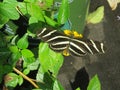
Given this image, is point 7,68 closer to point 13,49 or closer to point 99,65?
point 13,49

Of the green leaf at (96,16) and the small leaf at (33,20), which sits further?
the green leaf at (96,16)

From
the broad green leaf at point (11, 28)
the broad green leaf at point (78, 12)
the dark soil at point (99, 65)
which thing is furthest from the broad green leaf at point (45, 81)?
the dark soil at point (99, 65)

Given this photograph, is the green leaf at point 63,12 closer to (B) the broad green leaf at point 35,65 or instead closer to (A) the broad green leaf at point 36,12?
(A) the broad green leaf at point 36,12

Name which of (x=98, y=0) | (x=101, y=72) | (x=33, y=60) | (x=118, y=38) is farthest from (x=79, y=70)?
(x=33, y=60)

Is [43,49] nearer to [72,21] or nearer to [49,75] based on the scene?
[49,75]

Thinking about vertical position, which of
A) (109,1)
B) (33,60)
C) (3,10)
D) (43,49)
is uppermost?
(3,10)
